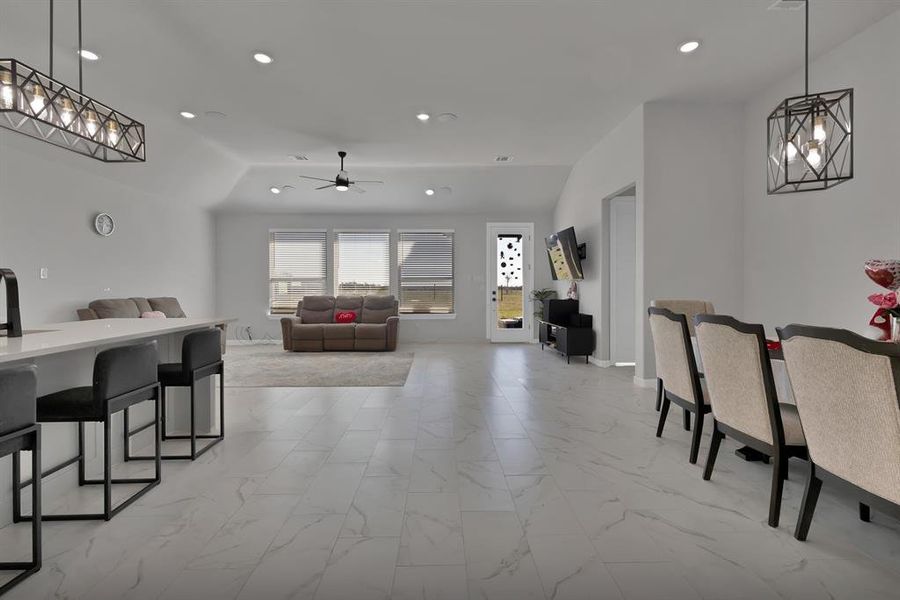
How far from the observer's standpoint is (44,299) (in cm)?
484

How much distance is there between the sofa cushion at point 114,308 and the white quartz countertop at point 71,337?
3.07 metres

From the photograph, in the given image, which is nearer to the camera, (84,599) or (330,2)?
(84,599)

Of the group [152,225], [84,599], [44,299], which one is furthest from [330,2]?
[152,225]

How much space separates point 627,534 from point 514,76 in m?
3.78

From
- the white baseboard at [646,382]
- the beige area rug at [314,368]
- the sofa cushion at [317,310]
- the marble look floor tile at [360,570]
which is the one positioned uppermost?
the sofa cushion at [317,310]

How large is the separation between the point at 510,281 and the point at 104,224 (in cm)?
664

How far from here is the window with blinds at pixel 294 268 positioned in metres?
8.76

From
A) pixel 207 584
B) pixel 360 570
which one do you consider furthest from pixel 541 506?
pixel 207 584

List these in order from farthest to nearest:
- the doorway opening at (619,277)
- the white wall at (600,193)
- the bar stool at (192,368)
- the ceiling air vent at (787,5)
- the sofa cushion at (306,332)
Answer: the sofa cushion at (306,332)
the doorway opening at (619,277)
the white wall at (600,193)
the ceiling air vent at (787,5)
the bar stool at (192,368)

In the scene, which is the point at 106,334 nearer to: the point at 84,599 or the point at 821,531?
the point at 84,599

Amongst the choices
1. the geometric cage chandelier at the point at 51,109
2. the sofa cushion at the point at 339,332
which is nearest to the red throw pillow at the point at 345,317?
the sofa cushion at the point at 339,332

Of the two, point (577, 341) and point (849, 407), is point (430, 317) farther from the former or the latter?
point (849, 407)

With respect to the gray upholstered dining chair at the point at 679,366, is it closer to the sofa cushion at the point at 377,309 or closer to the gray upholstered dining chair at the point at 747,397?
the gray upholstered dining chair at the point at 747,397

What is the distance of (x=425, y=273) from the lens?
8773mm
